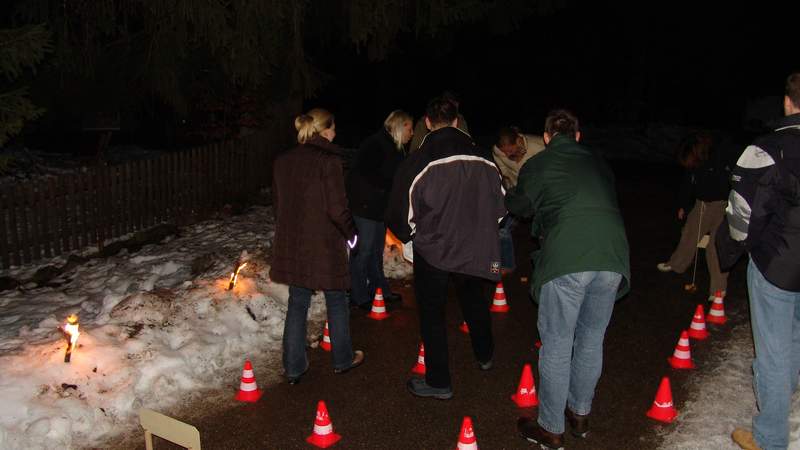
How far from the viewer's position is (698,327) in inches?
278

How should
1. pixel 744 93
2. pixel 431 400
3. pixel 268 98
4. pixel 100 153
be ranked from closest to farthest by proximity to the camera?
pixel 431 400 → pixel 100 153 → pixel 268 98 → pixel 744 93

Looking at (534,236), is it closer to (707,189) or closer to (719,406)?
(719,406)

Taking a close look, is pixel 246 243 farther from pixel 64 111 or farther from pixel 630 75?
pixel 630 75

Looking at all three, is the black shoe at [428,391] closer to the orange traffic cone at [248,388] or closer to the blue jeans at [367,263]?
the orange traffic cone at [248,388]

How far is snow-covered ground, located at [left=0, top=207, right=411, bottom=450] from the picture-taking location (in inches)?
202

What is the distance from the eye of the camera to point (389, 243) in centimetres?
930

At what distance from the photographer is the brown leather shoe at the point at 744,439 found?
4766mm

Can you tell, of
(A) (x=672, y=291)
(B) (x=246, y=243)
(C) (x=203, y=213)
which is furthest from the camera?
(C) (x=203, y=213)

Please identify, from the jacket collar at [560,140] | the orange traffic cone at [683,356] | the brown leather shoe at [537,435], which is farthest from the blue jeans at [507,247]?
the jacket collar at [560,140]

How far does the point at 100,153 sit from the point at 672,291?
982 cm

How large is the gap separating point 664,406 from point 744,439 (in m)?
0.64

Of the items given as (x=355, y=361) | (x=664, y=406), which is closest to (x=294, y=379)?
(x=355, y=361)

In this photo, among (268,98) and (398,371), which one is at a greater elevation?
→ (268,98)

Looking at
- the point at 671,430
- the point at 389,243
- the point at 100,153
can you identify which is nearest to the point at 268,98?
the point at 100,153
